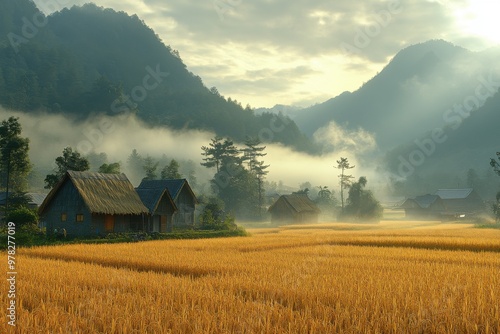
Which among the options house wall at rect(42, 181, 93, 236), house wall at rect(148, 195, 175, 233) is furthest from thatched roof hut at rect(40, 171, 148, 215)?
house wall at rect(148, 195, 175, 233)

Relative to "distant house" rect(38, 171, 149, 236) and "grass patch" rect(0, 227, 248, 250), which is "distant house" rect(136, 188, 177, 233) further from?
"grass patch" rect(0, 227, 248, 250)

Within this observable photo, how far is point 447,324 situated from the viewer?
8.15 m

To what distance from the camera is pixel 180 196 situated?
57.1 metres

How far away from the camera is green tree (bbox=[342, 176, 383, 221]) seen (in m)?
92.5

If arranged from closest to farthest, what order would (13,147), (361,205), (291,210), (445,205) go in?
1. (13,147)
2. (291,210)
3. (361,205)
4. (445,205)

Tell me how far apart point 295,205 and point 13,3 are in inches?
6856

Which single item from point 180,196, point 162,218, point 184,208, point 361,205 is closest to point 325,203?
point 361,205

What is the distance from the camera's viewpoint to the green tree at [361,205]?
303 feet

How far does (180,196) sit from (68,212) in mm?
16862

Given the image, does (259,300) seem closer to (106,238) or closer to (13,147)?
(106,238)

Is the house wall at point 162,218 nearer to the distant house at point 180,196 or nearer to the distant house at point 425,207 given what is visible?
the distant house at point 180,196

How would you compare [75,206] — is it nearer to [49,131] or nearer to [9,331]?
[9,331]

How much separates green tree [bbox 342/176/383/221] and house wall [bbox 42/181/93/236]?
6366cm

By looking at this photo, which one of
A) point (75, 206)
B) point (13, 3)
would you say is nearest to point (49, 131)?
point (13, 3)
